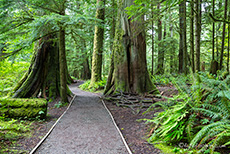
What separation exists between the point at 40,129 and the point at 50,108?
282 cm

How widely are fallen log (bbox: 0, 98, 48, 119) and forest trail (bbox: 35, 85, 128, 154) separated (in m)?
0.86

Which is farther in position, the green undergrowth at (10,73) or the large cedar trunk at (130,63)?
the large cedar trunk at (130,63)

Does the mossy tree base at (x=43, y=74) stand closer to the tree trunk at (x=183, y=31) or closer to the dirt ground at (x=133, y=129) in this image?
the dirt ground at (x=133, y=129)

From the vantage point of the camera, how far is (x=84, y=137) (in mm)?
4242

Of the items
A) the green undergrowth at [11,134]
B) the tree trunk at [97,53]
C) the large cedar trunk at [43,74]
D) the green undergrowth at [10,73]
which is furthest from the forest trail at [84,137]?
the tree trunk at [97,53]

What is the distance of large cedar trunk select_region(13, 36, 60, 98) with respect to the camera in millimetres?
8219

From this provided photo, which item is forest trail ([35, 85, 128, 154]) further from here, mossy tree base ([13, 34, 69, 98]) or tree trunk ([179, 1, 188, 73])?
tree trunk ([179, 1, 188, 73])

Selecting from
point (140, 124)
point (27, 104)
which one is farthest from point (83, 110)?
point (140, 124)

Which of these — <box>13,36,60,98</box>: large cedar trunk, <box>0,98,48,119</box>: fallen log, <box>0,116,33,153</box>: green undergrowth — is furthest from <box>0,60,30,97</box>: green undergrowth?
<box>0,116,33,153</box>: green undergrowth

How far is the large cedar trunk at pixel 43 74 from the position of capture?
27.0ft

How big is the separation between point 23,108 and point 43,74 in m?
3.48

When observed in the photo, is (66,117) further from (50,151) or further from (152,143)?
(152,143)

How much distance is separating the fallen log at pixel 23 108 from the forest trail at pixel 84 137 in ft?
2.81

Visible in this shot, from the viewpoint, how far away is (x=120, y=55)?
928 centimetres
